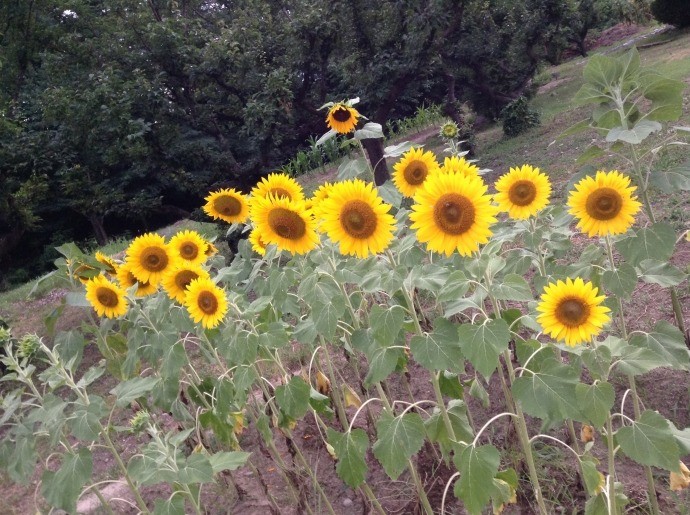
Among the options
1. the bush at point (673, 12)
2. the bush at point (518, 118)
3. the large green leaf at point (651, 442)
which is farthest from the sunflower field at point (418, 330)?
the bush at point (673, 12)

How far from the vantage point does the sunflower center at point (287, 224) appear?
1816 millimetres

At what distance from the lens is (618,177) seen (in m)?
1.75

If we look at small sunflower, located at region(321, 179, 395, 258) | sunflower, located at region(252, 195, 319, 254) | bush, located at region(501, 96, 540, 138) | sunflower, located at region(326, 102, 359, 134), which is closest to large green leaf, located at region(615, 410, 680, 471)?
small sunflower, located at region(321, 179, 395, 258)

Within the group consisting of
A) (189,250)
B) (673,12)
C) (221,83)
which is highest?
(221,83)

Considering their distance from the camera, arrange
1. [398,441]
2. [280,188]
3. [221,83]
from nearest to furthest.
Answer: [398,441] → [280,188] → [221,83]

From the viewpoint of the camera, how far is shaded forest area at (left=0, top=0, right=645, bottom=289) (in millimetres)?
6461

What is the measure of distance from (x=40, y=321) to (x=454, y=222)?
221 inches

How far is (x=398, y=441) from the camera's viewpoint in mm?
1608

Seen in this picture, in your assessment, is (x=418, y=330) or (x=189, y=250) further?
(x=189, y=250)

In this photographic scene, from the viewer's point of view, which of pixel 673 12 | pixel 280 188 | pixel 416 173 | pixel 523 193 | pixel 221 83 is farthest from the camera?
pixel 673 12

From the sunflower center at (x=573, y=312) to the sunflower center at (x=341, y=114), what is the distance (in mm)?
1181

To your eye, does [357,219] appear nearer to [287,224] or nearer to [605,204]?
[287,224]

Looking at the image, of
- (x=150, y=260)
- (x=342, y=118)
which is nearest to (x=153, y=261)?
(x=150, y=260)

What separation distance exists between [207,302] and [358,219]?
25.4 inches
